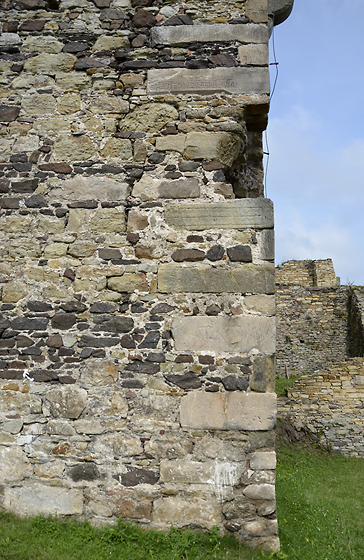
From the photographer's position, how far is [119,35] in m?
4.35

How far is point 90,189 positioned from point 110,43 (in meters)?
1.54

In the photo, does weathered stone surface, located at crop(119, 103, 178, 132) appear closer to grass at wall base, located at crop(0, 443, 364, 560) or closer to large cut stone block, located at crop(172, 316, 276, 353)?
large cut stone block, located at crop(172, 316, 276, 353)

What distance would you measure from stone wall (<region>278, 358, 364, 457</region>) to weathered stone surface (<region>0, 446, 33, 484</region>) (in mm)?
7852

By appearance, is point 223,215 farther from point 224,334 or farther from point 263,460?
point 263,460

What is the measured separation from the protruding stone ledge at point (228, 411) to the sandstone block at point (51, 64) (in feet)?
11.4

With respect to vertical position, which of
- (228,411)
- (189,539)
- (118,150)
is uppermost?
(118,150)

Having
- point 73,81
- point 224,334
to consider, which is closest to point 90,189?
point 73,81

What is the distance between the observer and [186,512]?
366 centimetres

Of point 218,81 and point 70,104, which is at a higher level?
point 218,81

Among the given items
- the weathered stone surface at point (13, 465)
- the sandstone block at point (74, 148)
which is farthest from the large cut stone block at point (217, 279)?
the weathered stone surface at point (13, 465)

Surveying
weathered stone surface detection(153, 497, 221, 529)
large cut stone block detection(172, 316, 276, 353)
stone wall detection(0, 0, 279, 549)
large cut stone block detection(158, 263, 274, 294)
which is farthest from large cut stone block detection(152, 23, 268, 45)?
weathered stone surface detection(153, 497, 221, 529)

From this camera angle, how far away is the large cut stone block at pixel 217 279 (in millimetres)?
3904

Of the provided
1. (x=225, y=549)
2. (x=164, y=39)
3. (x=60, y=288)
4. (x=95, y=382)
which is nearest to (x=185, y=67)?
(x=164, y=39)

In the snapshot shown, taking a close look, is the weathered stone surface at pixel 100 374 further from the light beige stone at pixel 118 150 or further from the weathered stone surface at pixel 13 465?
the light beige stone at pixel 118 150
